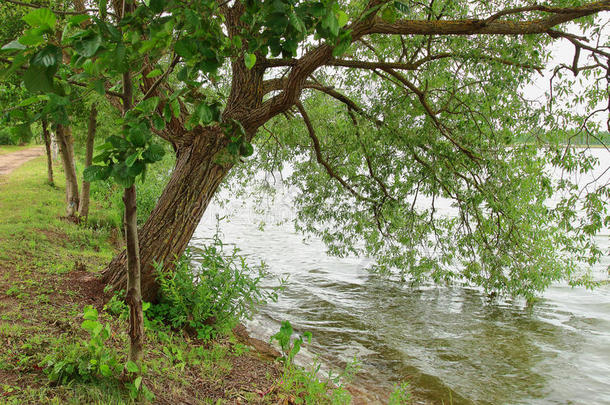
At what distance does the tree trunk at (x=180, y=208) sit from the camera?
4.75 metres

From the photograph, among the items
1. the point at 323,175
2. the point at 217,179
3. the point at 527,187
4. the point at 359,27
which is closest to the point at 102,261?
the point at 217,179

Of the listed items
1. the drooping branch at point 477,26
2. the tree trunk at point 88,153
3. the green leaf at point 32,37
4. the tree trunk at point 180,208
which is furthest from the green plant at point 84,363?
the tree trunk at point 88,153

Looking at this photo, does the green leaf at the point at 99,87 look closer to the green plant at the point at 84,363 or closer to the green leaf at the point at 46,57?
the green leaf at the point at 46,57

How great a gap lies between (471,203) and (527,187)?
2.79 ft

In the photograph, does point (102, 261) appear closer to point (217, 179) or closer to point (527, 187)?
point (217, 179)

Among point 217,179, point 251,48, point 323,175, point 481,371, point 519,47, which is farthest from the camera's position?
point 323,175

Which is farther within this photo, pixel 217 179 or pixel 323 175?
pixel 323 175

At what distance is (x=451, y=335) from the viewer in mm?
8125

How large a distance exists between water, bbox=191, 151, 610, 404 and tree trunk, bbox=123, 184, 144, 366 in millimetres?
3496

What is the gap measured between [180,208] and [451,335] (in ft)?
20.0

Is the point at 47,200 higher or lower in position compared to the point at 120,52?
lower

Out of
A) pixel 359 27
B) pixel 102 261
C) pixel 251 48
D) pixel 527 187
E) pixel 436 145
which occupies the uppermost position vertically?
pixel 359 27

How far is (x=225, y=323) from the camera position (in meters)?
4.62

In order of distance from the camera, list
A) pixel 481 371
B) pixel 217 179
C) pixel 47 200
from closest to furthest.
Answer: pixel 217 179
pixel 481 371
pixel 47 200
